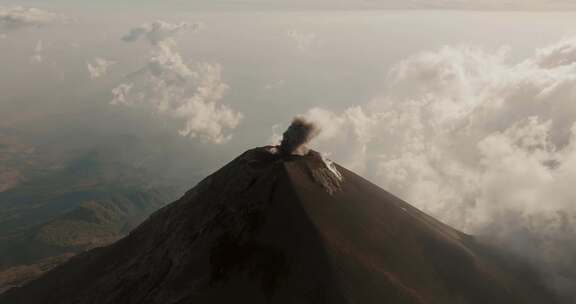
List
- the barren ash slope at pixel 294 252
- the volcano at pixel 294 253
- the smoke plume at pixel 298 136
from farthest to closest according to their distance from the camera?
the smoke plume at pixel 298 136 → the barren ash slope at pixel 294 252 → the volcano at pixel 294 253

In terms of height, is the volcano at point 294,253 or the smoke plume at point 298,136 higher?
the smoke plume at point 298,136

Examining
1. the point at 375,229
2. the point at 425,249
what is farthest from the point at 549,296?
the point at 375,229

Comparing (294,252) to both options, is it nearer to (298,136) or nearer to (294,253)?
(294,253)

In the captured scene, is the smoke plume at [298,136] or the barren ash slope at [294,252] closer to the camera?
the barren ash slope at [294,252]

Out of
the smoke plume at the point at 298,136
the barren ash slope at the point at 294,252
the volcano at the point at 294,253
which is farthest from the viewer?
the smoke plume at the point at 298,136

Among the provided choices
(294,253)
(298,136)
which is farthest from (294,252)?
(298,136)

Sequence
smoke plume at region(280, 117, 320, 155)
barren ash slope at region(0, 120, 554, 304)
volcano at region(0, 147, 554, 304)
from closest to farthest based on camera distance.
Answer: volcano at region(0, 147, 554, 304)
barren ash slope at region(0, 120, 554, 304)
smoke plume at region(280, 117, 320, 155)
